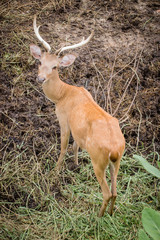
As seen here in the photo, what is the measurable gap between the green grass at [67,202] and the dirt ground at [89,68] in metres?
0.36

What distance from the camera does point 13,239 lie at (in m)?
3.46

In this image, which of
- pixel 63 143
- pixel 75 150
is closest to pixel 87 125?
pixel 63 143

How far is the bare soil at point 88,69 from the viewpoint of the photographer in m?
4.85

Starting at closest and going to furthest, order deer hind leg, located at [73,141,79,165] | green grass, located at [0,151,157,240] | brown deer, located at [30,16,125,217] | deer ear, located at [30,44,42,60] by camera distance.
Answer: brown deer, located at [30,16,125,217]
green grass, located at [0,151,157,240]
deer ear, located at [30,44,42,60]
deer hind leg, located at [73,141,79,165]

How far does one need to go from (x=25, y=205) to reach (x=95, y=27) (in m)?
4.57

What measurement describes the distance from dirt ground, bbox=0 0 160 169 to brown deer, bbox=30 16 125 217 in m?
0.83

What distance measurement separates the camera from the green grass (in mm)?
3604

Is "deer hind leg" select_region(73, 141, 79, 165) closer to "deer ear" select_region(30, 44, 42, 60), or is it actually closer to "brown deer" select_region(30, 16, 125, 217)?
"brown deer" select_region(30, 16, 125, 217)

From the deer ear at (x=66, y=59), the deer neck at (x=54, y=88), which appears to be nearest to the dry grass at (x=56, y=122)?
the deer neck at (x=54, y=88)

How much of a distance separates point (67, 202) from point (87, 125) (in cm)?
131

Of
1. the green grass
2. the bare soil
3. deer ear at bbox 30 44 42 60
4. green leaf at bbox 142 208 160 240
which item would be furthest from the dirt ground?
green leaf at bbox 142 208 160 240

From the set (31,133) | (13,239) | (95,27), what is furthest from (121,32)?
(13,239)

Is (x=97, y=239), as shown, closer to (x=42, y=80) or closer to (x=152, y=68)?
(x=42, y=80)

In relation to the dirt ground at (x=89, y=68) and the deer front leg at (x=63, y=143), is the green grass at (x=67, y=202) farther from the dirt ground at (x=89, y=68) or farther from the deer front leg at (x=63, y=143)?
the dirt ground at (x=89, y=68)
